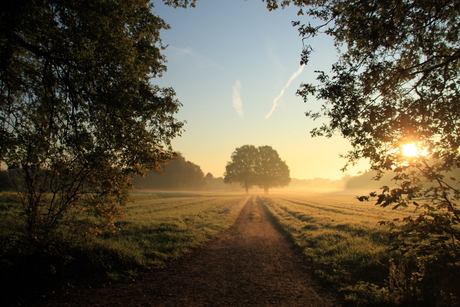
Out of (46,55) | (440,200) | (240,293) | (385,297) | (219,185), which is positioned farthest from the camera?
(219,185)

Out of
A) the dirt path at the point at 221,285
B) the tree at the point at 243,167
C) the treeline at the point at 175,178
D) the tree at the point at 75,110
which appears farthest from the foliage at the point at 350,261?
the treeline at the point at 175,178

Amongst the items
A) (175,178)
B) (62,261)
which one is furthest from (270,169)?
(62,261)

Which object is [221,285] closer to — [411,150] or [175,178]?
[411,150]

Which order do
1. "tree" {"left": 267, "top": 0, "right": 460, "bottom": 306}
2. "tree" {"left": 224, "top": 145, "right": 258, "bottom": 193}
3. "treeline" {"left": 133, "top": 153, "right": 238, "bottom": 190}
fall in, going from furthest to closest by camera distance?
"treeline" {"left": 133, "top": 153, "right": 238, "bottom": 190} < "tree" {"left": 224, "top": 145, "right": 258, "bottom": 193} < "tree" {"left": 267, "top": 0, "right": 460, "bottom": 306}

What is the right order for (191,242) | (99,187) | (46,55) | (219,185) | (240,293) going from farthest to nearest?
(219,185)
(191,242)
(99,187)
(46,55)
(240,293)

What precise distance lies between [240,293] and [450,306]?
181 inches

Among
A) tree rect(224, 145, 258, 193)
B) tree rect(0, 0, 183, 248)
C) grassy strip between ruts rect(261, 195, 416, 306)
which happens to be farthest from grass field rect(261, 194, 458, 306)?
tree rect(224, 145, 258, 193)

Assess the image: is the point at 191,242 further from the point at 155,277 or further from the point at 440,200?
the point at 440,200

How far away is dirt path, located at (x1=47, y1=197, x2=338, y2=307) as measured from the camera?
19.2 feet

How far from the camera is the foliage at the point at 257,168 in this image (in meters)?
77.4

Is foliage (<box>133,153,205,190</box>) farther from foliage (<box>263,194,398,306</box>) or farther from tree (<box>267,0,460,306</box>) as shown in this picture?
tree (<box>267,0,460,306</box>)

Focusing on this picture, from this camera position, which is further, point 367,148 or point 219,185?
point 219,185

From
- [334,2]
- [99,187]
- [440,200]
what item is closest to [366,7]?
[334,2]

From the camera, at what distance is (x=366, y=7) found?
19.5 ft
